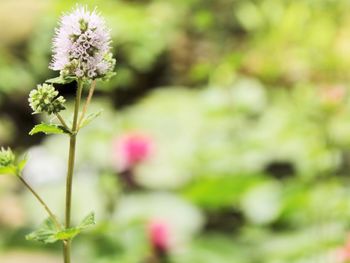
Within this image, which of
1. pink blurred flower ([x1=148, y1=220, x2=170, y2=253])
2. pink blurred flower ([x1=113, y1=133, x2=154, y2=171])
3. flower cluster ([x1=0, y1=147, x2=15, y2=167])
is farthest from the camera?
pink blurred flower ([x1=113, y1=133, x2=154, y2=171])

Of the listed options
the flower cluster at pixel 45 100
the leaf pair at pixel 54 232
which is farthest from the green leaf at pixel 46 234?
the flower cluster at pixel 45 100

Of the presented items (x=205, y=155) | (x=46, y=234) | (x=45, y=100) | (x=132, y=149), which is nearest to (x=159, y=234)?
(x=132, y=149)

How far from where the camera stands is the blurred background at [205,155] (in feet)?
7.57

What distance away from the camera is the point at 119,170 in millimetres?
2752

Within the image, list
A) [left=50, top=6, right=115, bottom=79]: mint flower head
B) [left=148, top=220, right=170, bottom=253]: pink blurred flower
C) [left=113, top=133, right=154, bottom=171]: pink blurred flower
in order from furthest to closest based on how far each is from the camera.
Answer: [left=113, top=133, right=154, bottom=171]: pink blurred flower < [left=148, top=220, right=170, bottom=253]: pink blurred flower < [left=50, top=6, right=115, bottom=79]: mint flower head

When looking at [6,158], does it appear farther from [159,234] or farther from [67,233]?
[159,234]

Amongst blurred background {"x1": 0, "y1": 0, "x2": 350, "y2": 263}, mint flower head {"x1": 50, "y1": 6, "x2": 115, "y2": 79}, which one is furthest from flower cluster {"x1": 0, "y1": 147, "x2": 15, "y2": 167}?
blurred background {"x1": 0, "y1": 0, "x2": 350, "y2": 263}

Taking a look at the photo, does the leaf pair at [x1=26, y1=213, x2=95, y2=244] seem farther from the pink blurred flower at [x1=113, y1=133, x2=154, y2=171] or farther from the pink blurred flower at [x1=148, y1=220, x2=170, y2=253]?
the pink blurred flower at [x1=113, y1=133, x2=154, y2=171]

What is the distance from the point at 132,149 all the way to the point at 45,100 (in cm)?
187

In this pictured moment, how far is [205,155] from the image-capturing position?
2.96 m

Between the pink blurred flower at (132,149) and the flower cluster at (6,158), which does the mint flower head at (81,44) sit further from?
the pink blurred flower at (132,149)

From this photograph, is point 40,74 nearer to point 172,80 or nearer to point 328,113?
point 172,80

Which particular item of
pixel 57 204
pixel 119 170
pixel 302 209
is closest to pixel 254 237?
pixel 302 209

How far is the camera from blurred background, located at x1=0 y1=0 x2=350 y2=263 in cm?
231
